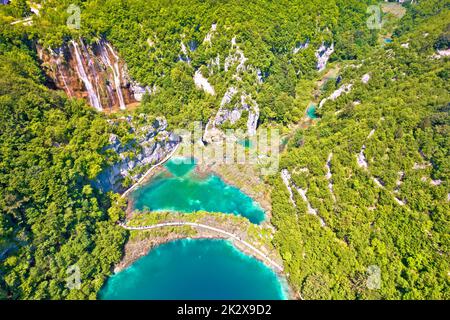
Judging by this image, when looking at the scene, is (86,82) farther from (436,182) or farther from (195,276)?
(436,182)

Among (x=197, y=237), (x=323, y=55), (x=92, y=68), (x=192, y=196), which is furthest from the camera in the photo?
(x=323, y=55)

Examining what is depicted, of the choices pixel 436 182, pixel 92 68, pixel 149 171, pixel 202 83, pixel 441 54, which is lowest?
pixel 436 182

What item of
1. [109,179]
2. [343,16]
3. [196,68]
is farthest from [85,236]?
[343,16]

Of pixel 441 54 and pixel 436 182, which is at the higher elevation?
pixel 441 54

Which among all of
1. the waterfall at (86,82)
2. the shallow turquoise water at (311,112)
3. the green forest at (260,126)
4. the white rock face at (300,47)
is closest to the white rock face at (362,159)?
the green forest at (260,126)

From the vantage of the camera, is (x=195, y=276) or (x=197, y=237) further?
(x=197, y=237)

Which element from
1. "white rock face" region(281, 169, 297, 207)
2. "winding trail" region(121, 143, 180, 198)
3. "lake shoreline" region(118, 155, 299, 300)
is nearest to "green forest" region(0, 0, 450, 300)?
"white rock face" region(281, 169, 297, 207)

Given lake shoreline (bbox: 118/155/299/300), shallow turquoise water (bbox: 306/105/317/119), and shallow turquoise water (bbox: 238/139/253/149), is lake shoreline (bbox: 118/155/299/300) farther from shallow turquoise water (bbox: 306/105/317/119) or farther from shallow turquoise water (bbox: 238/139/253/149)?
shallow turquoise water (bbox: 306/105/317/119)

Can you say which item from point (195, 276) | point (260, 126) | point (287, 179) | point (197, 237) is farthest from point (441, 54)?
point (195, 276)
